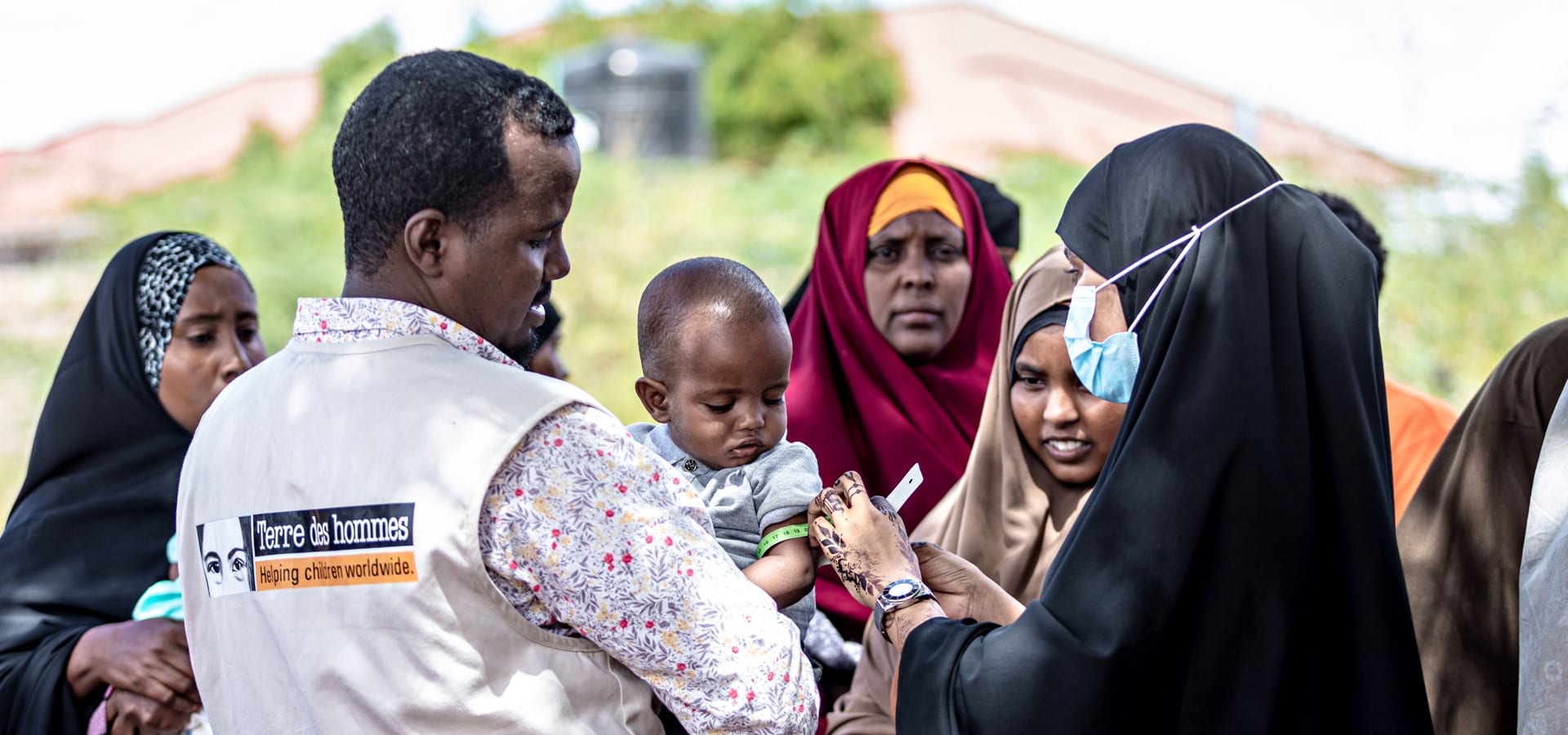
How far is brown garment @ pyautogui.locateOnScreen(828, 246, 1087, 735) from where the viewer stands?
2895 mm

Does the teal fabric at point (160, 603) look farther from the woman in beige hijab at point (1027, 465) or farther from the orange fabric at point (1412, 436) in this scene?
the orange fabric at point (1412, 436)

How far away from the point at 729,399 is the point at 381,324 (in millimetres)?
764

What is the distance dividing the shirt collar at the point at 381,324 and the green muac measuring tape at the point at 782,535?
25.1 inches

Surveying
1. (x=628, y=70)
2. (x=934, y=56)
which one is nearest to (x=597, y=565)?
(x=628, y=70)

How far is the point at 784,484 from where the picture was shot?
2.28m

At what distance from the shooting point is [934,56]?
702 inches

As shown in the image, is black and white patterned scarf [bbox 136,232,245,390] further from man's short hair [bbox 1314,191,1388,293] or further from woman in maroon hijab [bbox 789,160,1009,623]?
man's short hair [bbox 1314,191,1388,293]

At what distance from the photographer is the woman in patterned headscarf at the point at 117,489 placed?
2588 mm

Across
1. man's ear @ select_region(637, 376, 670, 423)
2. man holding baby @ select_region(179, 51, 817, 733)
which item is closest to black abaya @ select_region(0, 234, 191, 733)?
man holding baby @ select_region(179, 51, 817, 733)

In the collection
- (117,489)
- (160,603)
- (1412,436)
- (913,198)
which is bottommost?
(160,603)

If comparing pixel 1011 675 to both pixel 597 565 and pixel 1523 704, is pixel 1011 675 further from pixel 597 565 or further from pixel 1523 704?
pixel 1523 704

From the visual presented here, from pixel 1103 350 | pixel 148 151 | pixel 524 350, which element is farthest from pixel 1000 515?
pixel 148 151

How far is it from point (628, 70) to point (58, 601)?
13751 mm

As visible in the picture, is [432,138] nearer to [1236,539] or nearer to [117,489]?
[1236,539]
